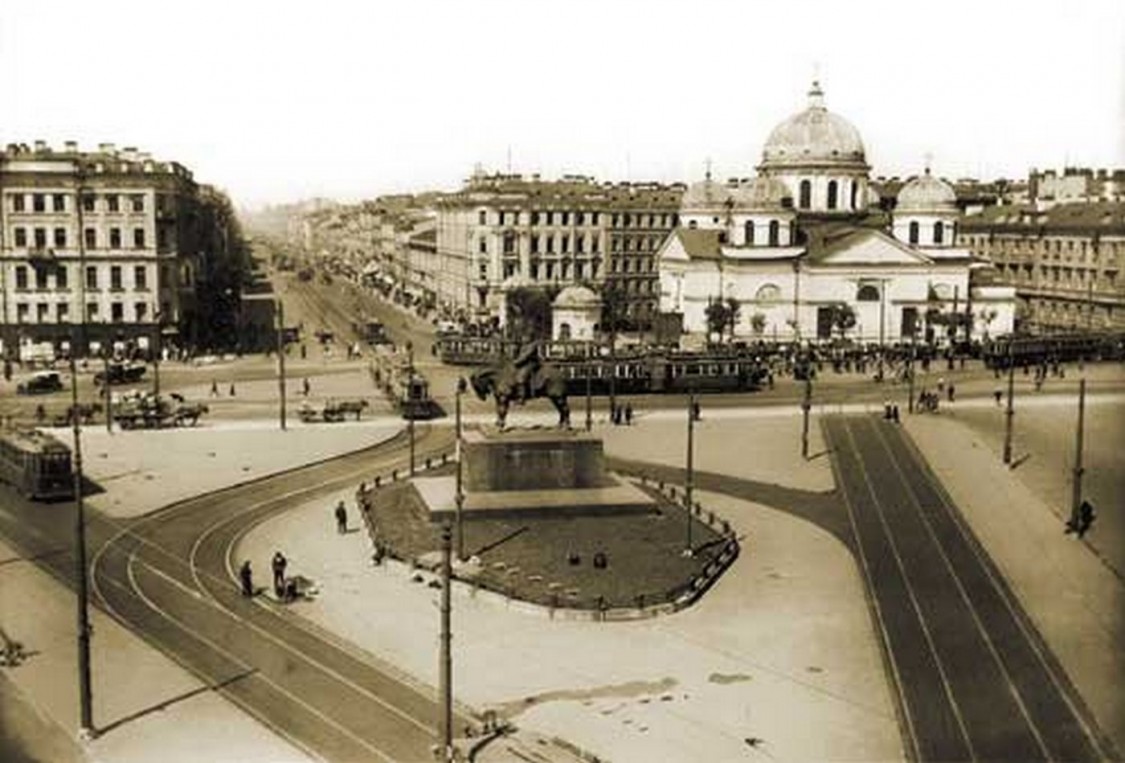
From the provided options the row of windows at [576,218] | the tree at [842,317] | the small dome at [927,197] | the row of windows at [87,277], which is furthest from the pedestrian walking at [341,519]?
the small dome at [927,197]

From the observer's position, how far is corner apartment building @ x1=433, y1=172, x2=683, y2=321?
379 ft

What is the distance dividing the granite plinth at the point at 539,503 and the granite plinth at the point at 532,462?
327mm

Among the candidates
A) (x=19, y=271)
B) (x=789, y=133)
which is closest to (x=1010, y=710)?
(x=19, y=271)

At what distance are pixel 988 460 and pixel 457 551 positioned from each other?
26467 millimetres

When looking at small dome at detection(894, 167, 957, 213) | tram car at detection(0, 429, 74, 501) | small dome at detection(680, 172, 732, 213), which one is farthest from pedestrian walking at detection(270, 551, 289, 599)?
small dome at detection(680, 172, 732, 213)

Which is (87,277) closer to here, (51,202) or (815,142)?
(51,202)

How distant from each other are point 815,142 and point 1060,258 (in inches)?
912

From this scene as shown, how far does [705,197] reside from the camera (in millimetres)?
124875

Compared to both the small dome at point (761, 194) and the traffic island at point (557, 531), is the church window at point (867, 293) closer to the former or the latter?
the small dome at point (761, 194)

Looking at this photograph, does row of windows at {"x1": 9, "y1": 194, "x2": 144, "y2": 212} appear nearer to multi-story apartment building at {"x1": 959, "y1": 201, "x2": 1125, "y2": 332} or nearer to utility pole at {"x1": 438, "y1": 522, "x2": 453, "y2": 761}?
utility pole at {"x1": 438, "y1": 522, "x2": 453, "y2": 761}

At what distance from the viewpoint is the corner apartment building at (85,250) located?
83.2 meters

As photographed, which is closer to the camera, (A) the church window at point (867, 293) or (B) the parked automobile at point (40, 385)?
(B) the parked automobile at point (40, 385)

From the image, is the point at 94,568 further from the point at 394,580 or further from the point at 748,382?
the point at 748,382

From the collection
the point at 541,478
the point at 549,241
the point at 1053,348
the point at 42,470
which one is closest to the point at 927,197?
the point at 1053,348
